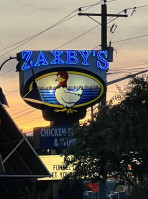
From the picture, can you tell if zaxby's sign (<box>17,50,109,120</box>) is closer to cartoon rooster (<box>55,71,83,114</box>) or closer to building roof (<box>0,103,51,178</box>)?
cartoon rooster (<box>55,71,83,114</box>)

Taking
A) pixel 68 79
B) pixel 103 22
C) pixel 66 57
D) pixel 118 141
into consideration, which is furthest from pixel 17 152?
pixel 66 57

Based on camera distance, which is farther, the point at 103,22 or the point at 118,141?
the point at 103,22

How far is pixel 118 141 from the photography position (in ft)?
46.4

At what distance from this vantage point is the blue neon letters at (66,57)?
3875 centimetres

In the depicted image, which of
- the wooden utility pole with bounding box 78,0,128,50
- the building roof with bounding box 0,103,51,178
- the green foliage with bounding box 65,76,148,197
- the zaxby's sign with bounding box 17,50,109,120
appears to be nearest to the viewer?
the green foliage with bounding box 65,76,148,197

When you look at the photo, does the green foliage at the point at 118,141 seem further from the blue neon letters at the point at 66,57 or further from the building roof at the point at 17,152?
the blue neon letters at the point at 66,57

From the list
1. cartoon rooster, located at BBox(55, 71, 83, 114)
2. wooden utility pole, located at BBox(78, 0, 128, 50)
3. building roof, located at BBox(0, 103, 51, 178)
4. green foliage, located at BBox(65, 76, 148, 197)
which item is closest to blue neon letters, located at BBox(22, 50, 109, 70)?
cartoon rooster, located at BBox(55, 71, 83, 114)

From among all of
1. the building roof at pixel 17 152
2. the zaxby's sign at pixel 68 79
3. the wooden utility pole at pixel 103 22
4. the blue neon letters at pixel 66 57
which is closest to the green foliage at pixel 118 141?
the building roof at pixel 17 152

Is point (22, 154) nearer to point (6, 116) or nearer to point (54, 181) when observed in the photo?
point (6, 116)

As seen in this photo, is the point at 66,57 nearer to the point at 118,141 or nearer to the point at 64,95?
the point at 64,95

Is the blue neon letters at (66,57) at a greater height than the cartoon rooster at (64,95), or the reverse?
the blue neon letters at (66,57)

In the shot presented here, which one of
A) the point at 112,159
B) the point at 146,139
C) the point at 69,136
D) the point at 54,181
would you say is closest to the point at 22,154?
the point at 69,136

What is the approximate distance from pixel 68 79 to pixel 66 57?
4.75ft

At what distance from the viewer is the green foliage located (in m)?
14.1
